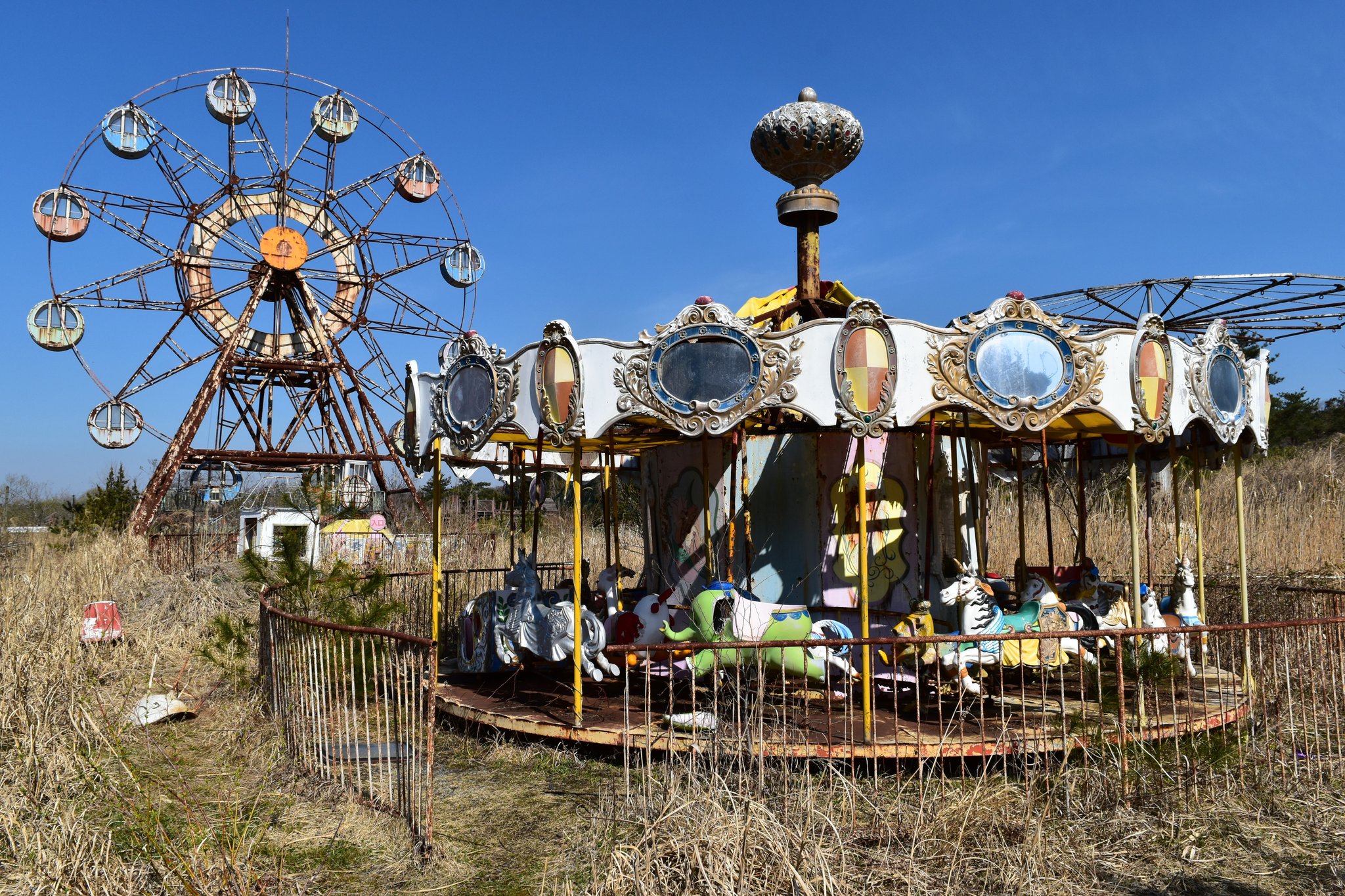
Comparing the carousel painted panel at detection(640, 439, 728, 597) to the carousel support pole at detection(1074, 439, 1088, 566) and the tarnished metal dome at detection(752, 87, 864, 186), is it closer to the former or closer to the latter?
the tarnished metal dome at detection(752, 87, 864, 186)

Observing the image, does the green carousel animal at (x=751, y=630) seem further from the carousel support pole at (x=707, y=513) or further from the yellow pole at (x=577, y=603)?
the carousel support pole at (x=707, y=513)

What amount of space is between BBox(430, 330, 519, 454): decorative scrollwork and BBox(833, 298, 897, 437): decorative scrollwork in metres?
2.69

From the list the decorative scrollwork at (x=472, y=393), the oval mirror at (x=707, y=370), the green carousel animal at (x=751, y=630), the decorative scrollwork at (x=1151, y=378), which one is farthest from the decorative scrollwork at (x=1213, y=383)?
the decorative scrollwork at (x=472, y=393)

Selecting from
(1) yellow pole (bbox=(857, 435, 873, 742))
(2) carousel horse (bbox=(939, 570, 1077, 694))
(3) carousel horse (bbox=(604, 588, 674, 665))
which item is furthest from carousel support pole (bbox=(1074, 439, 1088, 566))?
(3) carousel horse (bbox=(604, 588, 674, 665))

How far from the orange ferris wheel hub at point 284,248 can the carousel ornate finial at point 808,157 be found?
70.0ft

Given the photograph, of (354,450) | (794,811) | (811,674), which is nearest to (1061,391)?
(811,674)

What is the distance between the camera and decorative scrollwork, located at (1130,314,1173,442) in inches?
297

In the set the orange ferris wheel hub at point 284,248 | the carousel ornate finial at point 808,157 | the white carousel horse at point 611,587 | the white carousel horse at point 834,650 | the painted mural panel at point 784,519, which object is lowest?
the white carousel horse at point 834,650

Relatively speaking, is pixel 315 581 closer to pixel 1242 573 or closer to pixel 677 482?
pixel 677 482

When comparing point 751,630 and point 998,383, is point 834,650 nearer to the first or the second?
point 751,630

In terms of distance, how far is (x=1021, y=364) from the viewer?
7.19 meters

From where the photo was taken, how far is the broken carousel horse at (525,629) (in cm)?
826

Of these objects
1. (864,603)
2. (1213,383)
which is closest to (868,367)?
(864,603)

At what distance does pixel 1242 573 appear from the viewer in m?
8.91
